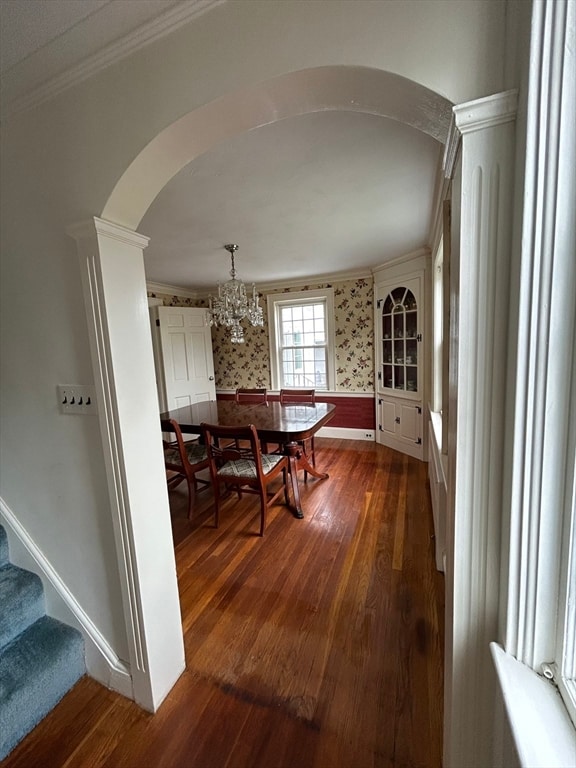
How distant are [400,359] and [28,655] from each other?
374cm

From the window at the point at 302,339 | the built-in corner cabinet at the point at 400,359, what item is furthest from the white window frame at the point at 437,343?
the window at the point at 302,339

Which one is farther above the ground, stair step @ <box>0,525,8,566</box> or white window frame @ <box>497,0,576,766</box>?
white window frame @ <box>497,0,576,766</box>

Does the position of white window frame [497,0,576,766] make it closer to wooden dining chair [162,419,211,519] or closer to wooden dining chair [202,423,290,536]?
wooden dining chair [202,423,290,536]

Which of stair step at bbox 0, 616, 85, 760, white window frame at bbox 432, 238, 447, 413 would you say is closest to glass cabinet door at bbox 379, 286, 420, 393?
white window frame at bbox 432, 238, 447, 413

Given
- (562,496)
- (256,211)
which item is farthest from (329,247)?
(562,496)

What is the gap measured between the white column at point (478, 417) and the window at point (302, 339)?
12.5ft

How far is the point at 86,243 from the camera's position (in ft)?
3.34

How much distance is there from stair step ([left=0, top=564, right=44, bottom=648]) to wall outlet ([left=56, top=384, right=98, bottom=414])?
32.3 inches

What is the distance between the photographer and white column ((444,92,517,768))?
659 millimetres

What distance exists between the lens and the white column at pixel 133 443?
1033 millimetres

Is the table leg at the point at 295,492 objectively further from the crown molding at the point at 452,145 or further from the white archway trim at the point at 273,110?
the crown molding at the point at 452,145

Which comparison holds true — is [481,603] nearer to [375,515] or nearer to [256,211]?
[375,515]

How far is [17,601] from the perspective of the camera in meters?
1.29

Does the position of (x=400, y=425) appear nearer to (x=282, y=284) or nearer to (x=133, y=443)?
(x=282, y=284)
